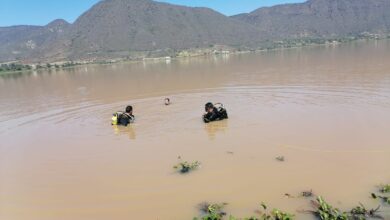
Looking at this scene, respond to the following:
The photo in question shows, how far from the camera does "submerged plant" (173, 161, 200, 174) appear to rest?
12336 millimetres

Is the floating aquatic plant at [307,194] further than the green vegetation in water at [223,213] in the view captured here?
Yes

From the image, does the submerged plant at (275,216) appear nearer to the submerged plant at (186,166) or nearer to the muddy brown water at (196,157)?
the muddy brown water at (196,157)

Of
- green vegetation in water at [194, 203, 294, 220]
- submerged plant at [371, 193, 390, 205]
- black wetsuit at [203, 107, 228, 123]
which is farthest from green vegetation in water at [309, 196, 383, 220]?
black wetsuit at [203, 107, 228, 123]

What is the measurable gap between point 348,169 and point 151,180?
5.77 meters

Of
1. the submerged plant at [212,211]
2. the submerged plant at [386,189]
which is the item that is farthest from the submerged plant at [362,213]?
the submerged plant at [212,211]

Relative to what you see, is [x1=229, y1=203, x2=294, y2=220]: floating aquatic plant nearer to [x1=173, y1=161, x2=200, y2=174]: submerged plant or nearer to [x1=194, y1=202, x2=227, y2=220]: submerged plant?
[x1=194, y1=202, x2=227, y2=220]: submerged plant

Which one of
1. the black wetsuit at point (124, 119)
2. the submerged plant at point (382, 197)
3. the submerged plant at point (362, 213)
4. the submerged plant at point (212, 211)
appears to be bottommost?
the submerged plant at point (212, 211)

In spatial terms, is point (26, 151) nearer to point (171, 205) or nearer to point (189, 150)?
point (189, 150)

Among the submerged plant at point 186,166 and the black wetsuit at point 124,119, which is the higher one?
the black wetsuit at point 124,119

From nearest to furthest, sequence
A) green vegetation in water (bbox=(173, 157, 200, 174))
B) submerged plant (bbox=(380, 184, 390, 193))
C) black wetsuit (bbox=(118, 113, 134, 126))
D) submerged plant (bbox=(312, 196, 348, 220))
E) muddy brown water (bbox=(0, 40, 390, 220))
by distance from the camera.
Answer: submerged plant (bbox=(312, 196, 348, 220)) → submerged plant (bbox=(380, 184, 390, 193)) → muddy brown water (bbox=(0, 40, 390, 220)) → green vegetation in water (bbox=(173, 157, 200, 174)) → black wetsuit (bbox=(118, 113, 134, 126))

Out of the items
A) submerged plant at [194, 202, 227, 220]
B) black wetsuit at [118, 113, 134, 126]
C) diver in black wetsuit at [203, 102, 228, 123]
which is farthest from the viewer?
black wetsuit at [118, 113, 134, 126]

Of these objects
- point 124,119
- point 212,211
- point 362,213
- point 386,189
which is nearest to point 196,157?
point 212,211

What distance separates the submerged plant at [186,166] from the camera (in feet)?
40.5

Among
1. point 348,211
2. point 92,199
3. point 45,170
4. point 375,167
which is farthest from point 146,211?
point 375,167
